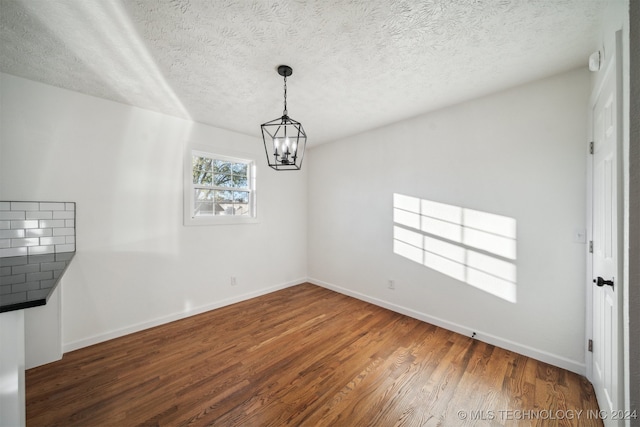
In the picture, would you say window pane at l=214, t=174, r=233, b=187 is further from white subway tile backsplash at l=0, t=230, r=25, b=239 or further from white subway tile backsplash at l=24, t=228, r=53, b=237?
white subway tile backsplash at l=0, t=230, r=25, b=239

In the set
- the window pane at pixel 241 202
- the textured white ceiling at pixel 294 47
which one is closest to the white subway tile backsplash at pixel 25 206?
the textured white ceiling at pixel 294 47

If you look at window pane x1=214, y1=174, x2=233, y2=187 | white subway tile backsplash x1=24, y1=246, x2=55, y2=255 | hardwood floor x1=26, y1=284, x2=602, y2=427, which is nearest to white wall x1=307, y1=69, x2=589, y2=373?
hardwood floor x1=26, y1=284, x2=602, y2=427

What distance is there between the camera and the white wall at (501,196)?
2.05 m

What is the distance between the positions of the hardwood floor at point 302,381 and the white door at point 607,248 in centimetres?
38

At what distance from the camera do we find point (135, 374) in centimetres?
199

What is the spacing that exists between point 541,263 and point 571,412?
1101 mm

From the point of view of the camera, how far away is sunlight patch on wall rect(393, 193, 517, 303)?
235cm

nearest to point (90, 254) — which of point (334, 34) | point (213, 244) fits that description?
point (213, 244)

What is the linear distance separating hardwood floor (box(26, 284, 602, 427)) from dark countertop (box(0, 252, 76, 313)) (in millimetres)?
944

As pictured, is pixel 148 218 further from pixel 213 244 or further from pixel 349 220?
pixel 349 220

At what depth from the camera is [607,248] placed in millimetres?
1458

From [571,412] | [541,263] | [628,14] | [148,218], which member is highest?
[628,14]

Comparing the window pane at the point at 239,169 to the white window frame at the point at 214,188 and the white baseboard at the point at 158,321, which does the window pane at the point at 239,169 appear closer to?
the white window frame at the point at 214,188

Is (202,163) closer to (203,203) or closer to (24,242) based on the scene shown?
(203,203)
